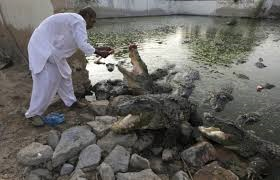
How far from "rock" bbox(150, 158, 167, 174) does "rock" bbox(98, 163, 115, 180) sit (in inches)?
27.8

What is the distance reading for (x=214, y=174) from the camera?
4.53 m

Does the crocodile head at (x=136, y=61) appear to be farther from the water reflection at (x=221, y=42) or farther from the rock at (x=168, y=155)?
the water reflection at (x=221, y=42)

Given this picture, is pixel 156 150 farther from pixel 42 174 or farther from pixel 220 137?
pixel 42 174

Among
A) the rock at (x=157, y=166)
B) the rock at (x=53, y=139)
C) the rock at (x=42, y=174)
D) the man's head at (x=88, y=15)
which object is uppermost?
the man's head at (x=88, y=15)

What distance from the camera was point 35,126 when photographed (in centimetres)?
531

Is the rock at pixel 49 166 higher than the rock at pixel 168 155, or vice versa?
the rock at pixel 49 166

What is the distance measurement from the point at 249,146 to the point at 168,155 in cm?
145

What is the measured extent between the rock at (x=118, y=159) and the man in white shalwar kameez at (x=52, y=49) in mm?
1514

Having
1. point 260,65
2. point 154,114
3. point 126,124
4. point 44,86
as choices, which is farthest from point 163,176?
point 260,65

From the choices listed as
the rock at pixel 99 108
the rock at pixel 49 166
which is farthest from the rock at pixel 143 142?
the rock at pixel 49 166

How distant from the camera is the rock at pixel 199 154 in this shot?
4.82m

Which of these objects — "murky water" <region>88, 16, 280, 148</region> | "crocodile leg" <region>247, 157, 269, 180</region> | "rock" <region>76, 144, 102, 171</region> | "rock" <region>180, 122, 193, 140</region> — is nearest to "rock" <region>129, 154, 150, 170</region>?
"rock" <region>76, 144, 102, 171</region>

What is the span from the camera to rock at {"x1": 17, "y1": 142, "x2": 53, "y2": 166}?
14.4 feet

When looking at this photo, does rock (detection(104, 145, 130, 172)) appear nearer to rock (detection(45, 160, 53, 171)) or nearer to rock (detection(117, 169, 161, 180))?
rock (detection(117, 169, 161, 180))
